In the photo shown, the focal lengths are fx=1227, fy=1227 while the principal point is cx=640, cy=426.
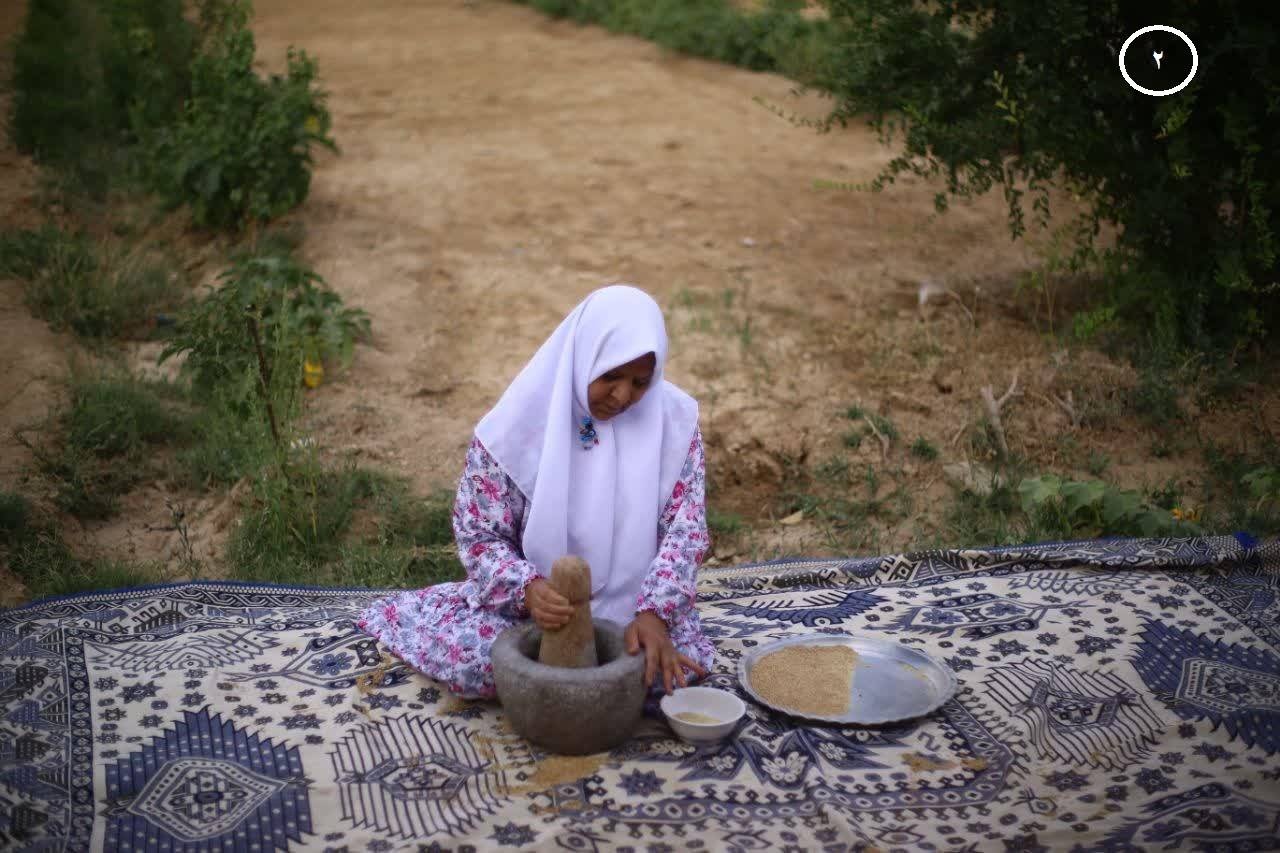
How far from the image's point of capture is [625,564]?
3.40 meters

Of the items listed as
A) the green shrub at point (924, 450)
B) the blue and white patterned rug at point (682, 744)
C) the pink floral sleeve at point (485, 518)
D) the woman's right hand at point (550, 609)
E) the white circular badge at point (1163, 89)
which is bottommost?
the blue and white patterned rug at point (682, 744)

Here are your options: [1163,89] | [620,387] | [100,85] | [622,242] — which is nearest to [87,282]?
[100,85]

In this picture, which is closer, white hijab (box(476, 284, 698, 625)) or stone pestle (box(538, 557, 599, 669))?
stone pestle (box(538, 557, 599, 669))

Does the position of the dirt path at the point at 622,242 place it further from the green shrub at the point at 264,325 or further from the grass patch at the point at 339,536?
the grass patch at the point at 339,536

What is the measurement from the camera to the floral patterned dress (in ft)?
10.7

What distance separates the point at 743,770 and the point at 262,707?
1332 mm

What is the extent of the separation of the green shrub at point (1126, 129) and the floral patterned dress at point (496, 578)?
3107mm

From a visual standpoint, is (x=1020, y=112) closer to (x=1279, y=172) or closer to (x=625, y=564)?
(x=1279, y=172)

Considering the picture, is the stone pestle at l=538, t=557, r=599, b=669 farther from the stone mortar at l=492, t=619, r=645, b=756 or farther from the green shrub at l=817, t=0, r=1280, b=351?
the green shrub at l=817, t=0, r=1280, b=351

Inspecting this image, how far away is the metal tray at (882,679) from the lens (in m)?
3.36

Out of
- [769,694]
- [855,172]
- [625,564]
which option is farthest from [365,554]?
[855,172]

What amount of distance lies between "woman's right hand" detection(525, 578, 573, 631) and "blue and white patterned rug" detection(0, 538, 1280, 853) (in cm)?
37

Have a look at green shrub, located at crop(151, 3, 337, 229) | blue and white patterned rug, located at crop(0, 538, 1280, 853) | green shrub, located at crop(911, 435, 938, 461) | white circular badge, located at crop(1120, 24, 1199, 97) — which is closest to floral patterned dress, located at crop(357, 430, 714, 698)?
blue and white patterned rug, located at crop(0, 538, 1280, 853)

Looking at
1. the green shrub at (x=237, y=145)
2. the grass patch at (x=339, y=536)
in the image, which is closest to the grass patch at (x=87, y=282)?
the green shrub at (x=237, y=145)
